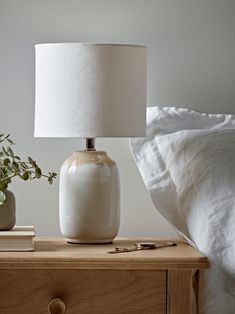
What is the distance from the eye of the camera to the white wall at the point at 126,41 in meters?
2.32

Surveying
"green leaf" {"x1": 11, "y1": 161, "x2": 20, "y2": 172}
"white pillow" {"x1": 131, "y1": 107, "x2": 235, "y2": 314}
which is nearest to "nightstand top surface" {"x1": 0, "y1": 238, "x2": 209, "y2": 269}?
"white pillow" {"x1": 131, "y1": 107, "x2": 235, "y2": 314}

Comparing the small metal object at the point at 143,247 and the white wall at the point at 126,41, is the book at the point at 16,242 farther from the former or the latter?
the white wall at the point at 126,41

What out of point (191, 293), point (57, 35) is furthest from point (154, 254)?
point (57, 35)

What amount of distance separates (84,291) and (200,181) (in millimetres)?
420

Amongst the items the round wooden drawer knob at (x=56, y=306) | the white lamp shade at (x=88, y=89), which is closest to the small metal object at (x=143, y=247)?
the round wooden drawer knob at (x=56, y=306)

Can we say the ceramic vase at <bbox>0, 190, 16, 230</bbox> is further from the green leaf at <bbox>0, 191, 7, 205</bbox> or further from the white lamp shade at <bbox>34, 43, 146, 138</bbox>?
the white lamp shade at <bbox>34, 43, 146, 138</bbox>

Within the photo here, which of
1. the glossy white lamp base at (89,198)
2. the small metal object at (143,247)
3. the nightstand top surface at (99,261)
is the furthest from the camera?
the glossy white lamp base at (89,198)

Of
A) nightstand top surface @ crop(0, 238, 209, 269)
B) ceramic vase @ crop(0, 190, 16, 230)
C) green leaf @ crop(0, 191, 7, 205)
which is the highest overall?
green leaf @ crop(0, 191, 7, 205)

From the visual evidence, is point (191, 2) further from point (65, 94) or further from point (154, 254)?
point (154, 254)

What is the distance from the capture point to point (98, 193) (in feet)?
6.73

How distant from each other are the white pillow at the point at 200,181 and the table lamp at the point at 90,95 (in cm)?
15

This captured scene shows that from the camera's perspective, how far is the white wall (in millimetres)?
2320

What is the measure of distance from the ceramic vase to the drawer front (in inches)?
7.3

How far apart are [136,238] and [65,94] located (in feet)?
1.57
